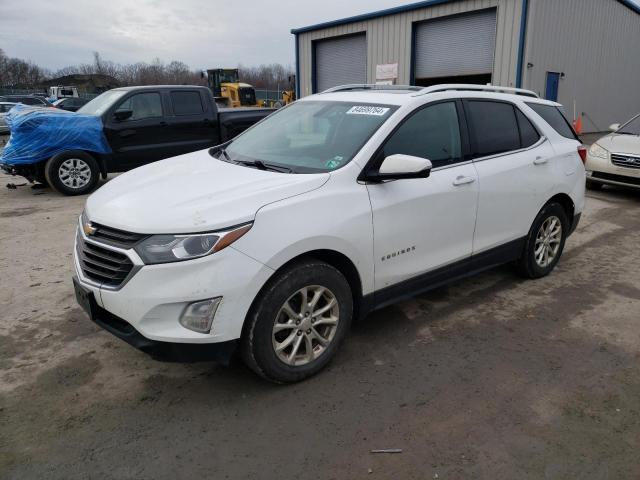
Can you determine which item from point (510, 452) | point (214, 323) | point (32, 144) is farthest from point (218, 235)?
point (32, 144)

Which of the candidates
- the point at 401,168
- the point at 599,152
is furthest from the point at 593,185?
the point at 401,168

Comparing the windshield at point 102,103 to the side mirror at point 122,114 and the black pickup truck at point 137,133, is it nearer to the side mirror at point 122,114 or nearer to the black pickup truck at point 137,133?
the black pickup truck at point 137,133

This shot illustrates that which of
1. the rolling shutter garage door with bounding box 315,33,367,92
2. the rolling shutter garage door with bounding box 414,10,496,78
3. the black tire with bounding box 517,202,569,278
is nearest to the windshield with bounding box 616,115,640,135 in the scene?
the black tire with bounding box 517,202,569,278

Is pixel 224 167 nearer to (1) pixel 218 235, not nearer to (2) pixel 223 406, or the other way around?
(1) pixel 218 235

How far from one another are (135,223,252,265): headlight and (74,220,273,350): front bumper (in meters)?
0.03

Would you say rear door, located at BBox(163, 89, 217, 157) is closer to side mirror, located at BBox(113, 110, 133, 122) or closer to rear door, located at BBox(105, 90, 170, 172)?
rear door, located at BBox(105, 90, 170, 172)

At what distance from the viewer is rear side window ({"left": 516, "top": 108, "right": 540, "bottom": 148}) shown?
4498 millimetres

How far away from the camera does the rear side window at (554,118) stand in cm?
477

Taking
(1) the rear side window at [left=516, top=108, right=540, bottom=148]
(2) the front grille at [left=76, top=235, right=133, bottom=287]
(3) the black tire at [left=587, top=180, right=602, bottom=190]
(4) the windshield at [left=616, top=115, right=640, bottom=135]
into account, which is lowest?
(3) the black tire at [left=587, top=180, right=602, bottom=190]

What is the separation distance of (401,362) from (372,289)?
539 mm

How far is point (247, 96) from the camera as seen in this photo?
93.3 feet

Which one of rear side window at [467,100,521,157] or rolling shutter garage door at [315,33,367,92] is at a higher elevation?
rolling shutter garage door at [315,33,367,92]

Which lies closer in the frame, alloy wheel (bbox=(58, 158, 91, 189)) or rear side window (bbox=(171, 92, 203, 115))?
alloy wheel (bbox=(58, 158, 91, 189))

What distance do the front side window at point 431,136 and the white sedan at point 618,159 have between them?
644cm
